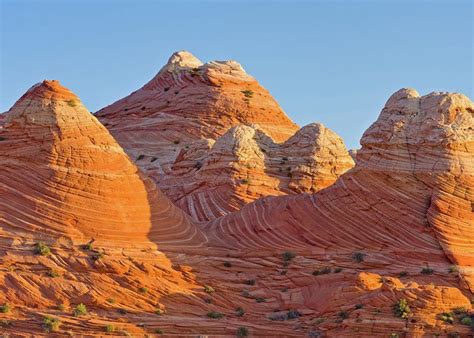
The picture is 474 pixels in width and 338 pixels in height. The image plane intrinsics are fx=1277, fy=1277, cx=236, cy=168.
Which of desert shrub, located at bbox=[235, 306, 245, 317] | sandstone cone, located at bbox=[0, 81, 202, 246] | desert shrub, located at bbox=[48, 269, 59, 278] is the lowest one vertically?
desert shrub, located at bbox=[235, 306, 245, 317]

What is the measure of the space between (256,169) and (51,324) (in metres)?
21.4

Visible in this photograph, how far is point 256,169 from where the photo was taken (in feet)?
190

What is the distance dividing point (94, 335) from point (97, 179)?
699cm

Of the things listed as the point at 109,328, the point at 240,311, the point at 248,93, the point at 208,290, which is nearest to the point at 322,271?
the point at 240,311

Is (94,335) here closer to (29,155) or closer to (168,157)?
(29,155)

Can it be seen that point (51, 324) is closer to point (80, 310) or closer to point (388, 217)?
point (80, 310)

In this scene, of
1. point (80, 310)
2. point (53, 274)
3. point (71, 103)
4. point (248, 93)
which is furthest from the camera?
point (248, 93)

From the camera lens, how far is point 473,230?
4512cm

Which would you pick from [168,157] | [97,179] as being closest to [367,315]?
[97,179]

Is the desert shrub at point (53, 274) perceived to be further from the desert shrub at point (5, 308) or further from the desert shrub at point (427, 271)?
the desert shrub at point (427, 271)

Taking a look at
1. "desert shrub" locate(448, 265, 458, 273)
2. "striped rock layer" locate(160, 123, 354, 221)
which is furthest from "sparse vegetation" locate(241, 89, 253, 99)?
"desert shrub" locate(448, 265, 458, 273)

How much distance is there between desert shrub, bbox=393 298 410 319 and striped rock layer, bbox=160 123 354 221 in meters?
16.6

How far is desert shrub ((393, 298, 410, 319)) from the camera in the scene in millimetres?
39156

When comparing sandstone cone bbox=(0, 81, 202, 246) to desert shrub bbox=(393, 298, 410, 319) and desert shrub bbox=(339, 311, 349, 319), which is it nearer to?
desert shrub bbox=(339, 311, 349, 319)
